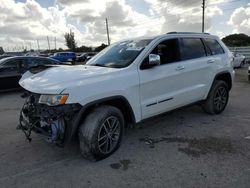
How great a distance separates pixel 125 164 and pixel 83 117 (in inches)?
35.0

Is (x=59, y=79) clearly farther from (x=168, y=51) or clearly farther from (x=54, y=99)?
(x=168, y=51)

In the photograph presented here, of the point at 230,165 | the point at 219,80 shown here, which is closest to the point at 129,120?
the point at 230,165

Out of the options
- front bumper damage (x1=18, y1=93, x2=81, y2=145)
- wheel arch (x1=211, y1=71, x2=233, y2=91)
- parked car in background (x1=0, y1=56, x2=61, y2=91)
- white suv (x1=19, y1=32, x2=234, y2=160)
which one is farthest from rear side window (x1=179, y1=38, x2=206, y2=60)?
parked car in background (x1=0, y1=56, x2=61, y2=91)

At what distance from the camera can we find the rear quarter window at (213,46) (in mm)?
5168

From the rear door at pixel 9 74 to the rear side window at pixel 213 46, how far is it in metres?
6.87

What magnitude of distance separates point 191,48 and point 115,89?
222cm

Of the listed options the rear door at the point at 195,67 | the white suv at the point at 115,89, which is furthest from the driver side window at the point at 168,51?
the rear door at the point at 195,67

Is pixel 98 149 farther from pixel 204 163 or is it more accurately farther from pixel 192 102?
pixel 192 102

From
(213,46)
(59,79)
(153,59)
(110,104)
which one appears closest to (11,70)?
(59,79)

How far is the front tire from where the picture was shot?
3172 millimetres

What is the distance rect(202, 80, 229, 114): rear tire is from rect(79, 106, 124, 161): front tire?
257 cm

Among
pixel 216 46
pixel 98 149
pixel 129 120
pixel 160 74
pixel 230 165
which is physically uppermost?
pixel 216 46

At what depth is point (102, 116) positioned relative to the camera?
324cm

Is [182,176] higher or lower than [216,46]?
lower
